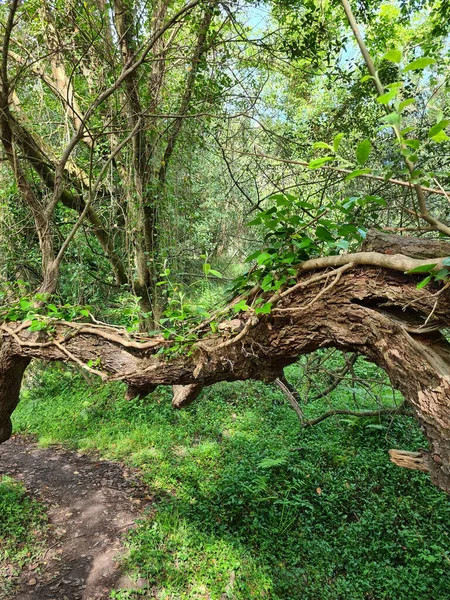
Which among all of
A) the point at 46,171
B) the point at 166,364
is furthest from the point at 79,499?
the point at 46,171

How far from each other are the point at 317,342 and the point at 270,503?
107 inches

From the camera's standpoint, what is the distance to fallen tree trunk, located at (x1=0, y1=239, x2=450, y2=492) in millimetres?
1127

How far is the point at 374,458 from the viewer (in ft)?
13.5

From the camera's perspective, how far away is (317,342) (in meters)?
1.58

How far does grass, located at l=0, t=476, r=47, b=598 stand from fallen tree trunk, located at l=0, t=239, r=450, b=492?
1.91 metres

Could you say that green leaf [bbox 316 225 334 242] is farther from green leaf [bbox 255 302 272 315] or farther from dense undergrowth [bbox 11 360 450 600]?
dense undergrowth [bbox 11 360 450 600]

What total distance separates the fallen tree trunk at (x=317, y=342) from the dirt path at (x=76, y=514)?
1759 millimetres

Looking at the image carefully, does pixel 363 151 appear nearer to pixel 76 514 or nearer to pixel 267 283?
pixel 267 283

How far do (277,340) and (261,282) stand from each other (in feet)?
0.93

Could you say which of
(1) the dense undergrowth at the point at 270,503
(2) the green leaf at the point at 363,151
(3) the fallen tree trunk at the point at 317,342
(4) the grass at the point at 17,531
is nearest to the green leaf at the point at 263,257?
(3) the fallen tree trunk at the point at 317,342

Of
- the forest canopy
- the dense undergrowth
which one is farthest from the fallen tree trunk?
the dense undergrowth

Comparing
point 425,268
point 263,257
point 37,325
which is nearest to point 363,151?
point 425,268

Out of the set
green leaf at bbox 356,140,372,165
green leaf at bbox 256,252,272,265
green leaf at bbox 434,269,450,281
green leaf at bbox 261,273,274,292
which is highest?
green leaf at bbox 356,140,372,165

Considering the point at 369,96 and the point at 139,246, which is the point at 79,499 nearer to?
the point at 139,246
